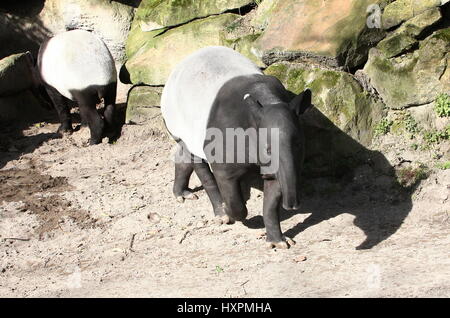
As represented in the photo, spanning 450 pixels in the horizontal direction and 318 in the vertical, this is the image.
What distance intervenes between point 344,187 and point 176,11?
4021 mm

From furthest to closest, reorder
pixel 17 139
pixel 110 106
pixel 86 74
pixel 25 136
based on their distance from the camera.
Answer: pixel 25 136, pixel 17 139, pixel 110 106, pixel 86 74

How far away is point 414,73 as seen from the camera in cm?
681

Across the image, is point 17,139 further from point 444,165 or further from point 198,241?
point 444,165

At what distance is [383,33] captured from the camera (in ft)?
23.2

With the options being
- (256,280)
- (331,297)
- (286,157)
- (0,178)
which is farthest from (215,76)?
(0,178)

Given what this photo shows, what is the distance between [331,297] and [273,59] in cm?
353

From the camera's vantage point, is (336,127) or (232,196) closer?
(232,196)

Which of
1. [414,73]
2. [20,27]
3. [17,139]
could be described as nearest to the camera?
[414,73]

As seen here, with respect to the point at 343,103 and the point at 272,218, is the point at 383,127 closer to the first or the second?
the point at 343,103

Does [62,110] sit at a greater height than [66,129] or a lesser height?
greater

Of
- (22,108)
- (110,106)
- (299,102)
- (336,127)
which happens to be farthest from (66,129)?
(299,102)

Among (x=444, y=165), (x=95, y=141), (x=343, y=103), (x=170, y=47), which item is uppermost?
(x=343, y=103)

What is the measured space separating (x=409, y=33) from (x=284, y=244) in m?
2.76

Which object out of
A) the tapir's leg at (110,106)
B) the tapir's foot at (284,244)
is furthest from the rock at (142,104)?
the tapir's foot at (284,244)
